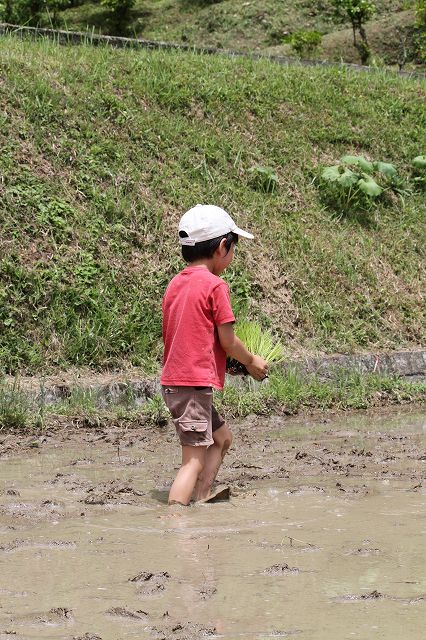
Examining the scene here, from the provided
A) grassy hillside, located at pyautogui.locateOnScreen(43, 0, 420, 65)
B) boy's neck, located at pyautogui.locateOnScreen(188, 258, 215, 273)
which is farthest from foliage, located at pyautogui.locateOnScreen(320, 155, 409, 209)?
grassy hillside, located at pyautogui.locateOnScreen(43, 0, 420, 65)

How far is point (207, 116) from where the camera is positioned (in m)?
12.0

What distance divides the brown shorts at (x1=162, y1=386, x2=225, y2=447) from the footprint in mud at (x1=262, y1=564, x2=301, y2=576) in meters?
1.47

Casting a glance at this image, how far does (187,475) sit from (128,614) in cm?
188

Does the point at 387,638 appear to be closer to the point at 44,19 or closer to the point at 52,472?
the point at 52,472

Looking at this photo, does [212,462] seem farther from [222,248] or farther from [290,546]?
[290,546]

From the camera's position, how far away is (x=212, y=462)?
5359 mm

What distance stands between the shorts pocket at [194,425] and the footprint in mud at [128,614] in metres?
1.93

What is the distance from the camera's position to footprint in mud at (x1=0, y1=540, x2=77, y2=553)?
4.01 meters

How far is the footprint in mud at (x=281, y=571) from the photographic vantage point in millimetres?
3689

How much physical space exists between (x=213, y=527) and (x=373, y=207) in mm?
7969

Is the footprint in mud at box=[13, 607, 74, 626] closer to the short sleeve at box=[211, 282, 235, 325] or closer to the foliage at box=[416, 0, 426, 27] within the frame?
the short sleeve at box=[211, 282, 235, 325]

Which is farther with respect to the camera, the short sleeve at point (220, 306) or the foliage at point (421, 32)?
the foliage at point (421, 32)

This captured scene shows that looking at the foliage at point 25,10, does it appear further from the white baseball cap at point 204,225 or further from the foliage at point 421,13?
the white baseball cap at point 204,225

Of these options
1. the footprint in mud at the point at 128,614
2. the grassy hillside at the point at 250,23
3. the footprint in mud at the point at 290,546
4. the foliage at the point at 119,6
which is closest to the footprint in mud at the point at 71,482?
the footprint in mud at the point at 290,546
